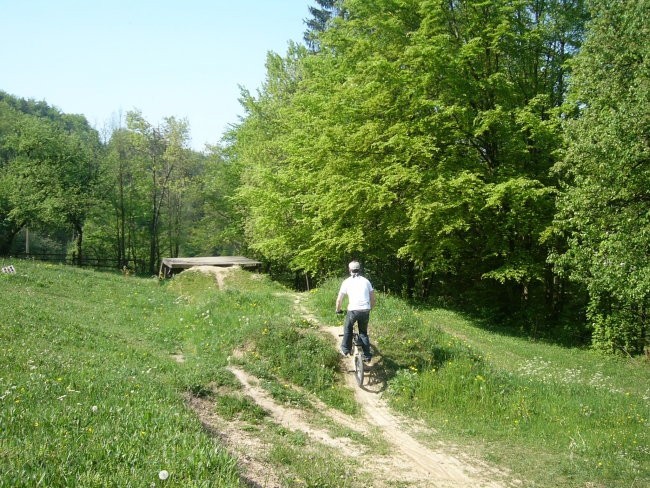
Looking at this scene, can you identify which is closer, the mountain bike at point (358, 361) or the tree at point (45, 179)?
the mountain bike at point (358, 361)

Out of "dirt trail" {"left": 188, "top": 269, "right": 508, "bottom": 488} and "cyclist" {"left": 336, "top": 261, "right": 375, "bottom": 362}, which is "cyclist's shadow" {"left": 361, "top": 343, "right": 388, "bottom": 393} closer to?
"dirt trail" {"left": 188, "top": 269, "right": 508, "bottom": 488}

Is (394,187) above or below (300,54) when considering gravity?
below

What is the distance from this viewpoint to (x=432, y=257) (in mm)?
20797

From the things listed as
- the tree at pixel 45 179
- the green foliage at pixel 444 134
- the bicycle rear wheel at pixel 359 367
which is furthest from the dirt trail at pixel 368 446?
the tree at pixel 45 179

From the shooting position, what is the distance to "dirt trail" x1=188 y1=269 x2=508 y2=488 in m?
6.59

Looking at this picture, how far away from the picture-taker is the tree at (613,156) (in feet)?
44.8

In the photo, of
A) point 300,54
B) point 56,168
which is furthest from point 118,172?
point 300,54

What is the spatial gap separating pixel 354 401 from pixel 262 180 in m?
19.3

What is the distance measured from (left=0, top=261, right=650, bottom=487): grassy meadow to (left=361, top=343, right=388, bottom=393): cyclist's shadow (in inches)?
3.6

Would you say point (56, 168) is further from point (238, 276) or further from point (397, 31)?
point (397, 31)

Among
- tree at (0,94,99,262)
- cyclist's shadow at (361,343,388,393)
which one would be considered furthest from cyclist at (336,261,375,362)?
tree at (0,94,99,262)

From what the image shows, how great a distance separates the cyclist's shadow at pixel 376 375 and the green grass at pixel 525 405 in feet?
0.30

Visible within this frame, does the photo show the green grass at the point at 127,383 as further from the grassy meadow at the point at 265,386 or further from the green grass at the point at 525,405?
the green grass at the point at 525,405

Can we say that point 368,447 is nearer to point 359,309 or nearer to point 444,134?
point 359,309
